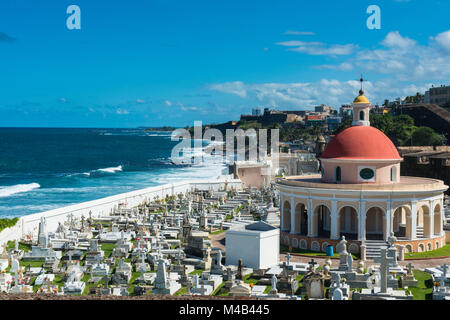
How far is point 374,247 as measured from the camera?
24.1 m

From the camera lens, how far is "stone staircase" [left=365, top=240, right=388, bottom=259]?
2350cm

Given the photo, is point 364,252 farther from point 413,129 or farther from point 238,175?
point 413,129

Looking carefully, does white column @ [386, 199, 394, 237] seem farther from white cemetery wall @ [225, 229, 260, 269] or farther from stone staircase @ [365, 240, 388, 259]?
white cemetery wall @ [225, 229, 260, 269]

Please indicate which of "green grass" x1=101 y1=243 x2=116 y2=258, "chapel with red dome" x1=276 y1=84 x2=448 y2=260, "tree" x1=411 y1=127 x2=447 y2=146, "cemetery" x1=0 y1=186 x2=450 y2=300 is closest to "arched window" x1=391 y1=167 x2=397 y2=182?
"chapel with red dome" x1=276 y1=84 x2=448 y2=260

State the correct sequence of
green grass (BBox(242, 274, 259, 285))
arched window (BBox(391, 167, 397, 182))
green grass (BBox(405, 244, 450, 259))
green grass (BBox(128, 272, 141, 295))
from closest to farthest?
green grass (BBox(128, 272, 141, 295))
green grass (BBox(242, 274, 259, 285))
green grass (BBox(405, 244, 450, 259))
arched window (BBox(391, 167, 397, 182))

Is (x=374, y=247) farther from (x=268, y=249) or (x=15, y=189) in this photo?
(x=15, y=189)

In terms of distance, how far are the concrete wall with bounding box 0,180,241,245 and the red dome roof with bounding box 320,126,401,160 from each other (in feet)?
51.8

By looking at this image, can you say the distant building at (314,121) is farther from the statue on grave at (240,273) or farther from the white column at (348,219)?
the statue on grave at (240,273)

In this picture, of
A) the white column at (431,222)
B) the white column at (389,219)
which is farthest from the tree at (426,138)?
the white column at (389,219)

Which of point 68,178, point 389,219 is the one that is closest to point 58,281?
point 389,219

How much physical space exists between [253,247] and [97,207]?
1634 cm

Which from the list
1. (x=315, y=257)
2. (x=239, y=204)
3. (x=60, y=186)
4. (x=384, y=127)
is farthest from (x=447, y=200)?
(x=60, y=186)

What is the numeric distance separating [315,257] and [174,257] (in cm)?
638

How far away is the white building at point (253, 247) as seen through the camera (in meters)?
21.6
